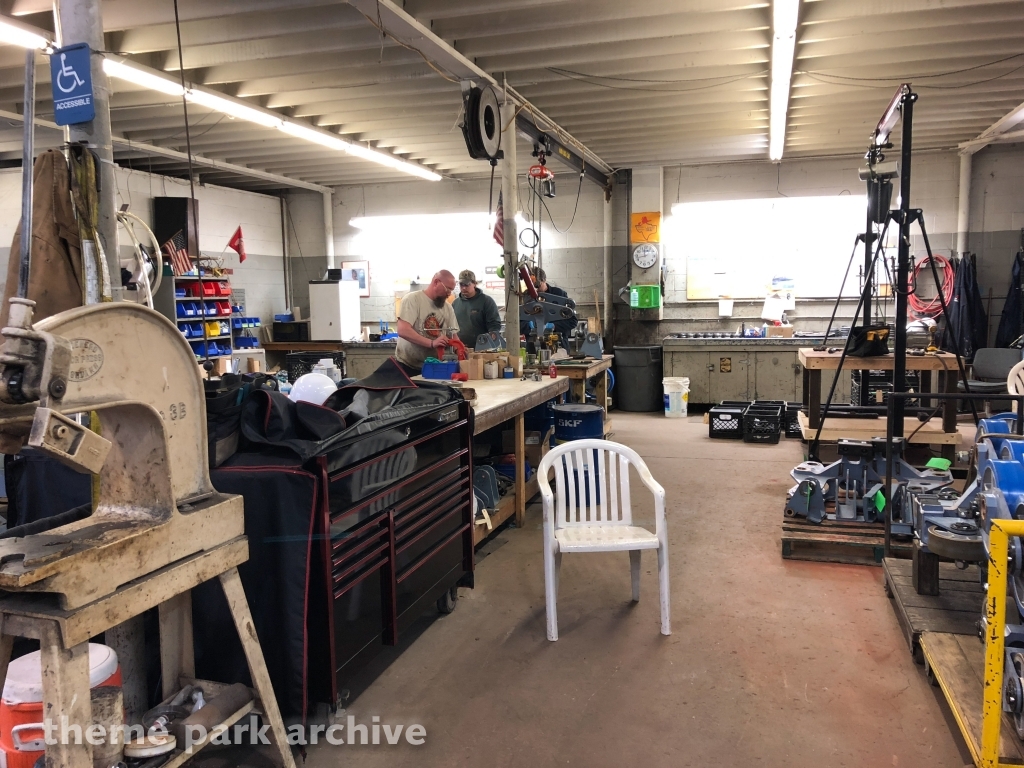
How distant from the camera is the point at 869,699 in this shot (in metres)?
2.62

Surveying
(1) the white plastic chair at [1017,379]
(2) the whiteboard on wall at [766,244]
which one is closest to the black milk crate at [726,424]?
(2) the whiteboard on wall at [766,244]

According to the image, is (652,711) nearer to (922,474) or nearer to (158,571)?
(158,571)

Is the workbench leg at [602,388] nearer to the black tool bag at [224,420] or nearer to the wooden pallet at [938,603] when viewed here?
the wooden pallet at [938,603]

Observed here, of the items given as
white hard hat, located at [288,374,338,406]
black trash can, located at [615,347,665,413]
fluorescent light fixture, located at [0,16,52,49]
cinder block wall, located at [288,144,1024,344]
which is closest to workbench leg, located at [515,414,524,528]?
white hard hat, located at [288,374,338,406]

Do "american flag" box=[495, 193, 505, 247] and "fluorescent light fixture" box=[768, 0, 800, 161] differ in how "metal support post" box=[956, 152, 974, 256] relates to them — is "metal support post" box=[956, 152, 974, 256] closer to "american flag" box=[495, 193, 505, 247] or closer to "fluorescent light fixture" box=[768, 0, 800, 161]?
"fluorescent light fixture" box=[768, 0, 800, 161]

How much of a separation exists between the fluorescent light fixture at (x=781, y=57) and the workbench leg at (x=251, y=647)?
426 centimetres

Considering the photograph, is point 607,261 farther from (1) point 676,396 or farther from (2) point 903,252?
(2) point 903,252

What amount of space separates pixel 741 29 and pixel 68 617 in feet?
17.2

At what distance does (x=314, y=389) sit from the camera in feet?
9.64

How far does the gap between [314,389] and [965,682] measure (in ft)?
8.31

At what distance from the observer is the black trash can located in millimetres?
9227

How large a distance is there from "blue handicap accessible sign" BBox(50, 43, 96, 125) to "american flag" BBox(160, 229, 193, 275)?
6.45 metres

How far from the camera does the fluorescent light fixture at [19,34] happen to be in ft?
14.4

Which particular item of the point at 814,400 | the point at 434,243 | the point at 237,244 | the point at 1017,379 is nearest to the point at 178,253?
the point at 237,244
